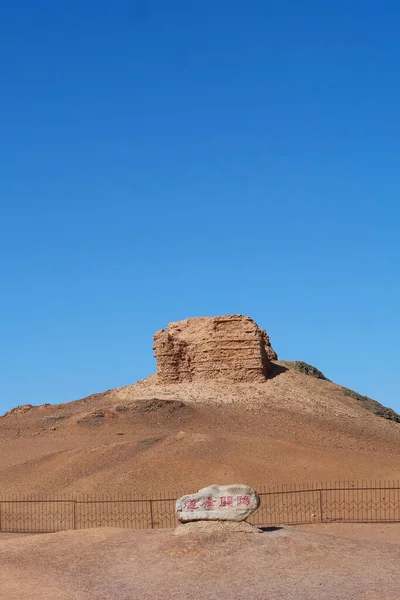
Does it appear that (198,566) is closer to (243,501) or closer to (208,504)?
(208,504)

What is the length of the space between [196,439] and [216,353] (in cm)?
1616

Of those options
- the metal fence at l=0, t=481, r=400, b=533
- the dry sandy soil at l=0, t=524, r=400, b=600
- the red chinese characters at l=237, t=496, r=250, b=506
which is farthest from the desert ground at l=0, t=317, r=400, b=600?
the metal fence at l=0, t=481, r=400, b=533

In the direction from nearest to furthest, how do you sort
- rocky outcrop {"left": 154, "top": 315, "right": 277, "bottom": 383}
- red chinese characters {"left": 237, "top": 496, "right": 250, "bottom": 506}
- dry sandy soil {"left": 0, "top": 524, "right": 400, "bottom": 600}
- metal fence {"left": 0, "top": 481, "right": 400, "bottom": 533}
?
dry sandy soil {"left": 0, "top": 524, "right": 400, "bottom": 600}, red chinese characters {"left": 237, "top": 496, "right": 250, "bottom": 506}, metal fence {"left": 0, "top": 481, "right": 400, "bottom": 533}, rocky outcrop {"left": 154, "top": 315, "right": 277, "bottom": 383}

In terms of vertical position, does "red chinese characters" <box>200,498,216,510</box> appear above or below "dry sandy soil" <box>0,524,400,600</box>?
above

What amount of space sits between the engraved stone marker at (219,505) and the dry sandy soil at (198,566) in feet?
1.35

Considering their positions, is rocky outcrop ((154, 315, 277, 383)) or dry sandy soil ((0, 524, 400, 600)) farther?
rocky outcrop ((154, 315, 277, 383))

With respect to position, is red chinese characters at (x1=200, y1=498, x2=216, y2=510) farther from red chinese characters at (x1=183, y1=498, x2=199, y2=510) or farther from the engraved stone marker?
red chinese characters at (x1=183, y1=498, x2=199, y2=510)

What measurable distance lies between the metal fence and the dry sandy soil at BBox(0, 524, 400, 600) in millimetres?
6336

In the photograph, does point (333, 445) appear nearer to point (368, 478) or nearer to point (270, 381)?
point (368, 478)

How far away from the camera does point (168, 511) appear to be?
3072 cm

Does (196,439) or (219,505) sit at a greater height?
(196,439)

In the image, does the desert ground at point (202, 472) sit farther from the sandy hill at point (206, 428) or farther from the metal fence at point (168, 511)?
the metal fence at point (168, 511)

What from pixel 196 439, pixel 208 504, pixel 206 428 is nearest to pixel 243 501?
pixel 208 504

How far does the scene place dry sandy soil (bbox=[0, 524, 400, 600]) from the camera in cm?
1703
